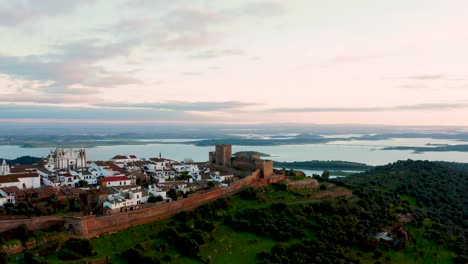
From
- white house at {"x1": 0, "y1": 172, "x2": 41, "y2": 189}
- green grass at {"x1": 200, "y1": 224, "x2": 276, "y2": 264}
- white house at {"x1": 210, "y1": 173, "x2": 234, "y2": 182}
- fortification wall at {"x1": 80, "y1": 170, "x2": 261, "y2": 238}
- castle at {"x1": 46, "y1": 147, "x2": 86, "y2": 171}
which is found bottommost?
green grass at {"x1": 200, "y1": 224, "x2": 276, "y2": 264}

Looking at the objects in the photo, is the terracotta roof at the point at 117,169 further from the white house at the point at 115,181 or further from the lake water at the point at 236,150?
the lake water at the point at 236,150

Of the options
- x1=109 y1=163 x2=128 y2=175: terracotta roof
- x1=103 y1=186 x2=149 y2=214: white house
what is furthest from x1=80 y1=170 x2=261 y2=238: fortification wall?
x1=109 y1=163 x2=128 y2=175: terracotta roof

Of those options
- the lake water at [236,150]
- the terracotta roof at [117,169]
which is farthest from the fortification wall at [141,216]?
the lake water at [236,150]

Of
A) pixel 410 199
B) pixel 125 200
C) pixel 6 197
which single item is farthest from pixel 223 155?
pixel 6 197

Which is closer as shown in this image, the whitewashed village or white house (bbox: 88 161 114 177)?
the whitewashed village

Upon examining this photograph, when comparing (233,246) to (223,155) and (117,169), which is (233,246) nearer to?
(117,169)

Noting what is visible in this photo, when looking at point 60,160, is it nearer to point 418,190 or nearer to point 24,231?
point 24,231

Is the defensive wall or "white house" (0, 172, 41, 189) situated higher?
"white house" (0, 172, 41, 189)

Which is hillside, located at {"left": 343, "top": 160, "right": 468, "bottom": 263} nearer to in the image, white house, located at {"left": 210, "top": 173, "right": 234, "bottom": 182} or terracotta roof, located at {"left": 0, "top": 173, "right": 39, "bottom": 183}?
white house, located at {"left": 210, "top": 173, "right": 234, "bottom": 182}
